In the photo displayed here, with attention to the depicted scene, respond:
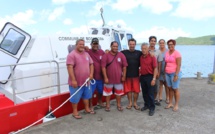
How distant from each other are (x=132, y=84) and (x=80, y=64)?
1481 millimetres

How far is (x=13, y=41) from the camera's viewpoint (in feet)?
17.8

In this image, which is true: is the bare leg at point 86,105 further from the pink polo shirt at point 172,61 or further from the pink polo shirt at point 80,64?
the pink polo shirt at point 172,61

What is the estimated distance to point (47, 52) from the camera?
567cm

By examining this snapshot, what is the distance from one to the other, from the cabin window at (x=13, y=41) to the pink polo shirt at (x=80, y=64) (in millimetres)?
2006

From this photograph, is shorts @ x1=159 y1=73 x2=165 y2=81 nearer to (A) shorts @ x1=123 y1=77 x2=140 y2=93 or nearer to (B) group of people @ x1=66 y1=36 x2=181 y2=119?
(B) group of people @ x1=66 y1=36 x2=181 y2=119

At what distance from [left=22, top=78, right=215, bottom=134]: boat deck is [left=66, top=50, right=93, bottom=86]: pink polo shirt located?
86 centimetres

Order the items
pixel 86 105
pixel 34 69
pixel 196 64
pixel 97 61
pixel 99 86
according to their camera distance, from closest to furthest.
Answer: pixel 86 105 → pixel 97 61 → pixel 99 86 → pixel 34 69 → pixel 196 64

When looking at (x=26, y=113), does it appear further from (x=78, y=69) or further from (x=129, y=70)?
(x=129, y=70)

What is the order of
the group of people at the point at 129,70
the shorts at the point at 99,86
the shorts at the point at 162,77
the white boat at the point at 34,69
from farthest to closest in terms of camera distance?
the shorts at the point at 162,77, the shorts at the point at 99,86, the group of people at the point at 129,70, the white boat at the point at 34,69

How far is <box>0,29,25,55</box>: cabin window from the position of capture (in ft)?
17.6

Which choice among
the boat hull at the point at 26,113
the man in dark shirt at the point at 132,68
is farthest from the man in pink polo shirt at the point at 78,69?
the man in dark shirt at the point at 132,68

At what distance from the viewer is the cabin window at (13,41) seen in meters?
5.37

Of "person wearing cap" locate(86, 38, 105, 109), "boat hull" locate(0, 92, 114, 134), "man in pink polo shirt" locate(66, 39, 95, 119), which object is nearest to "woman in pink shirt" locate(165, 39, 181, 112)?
"person wearing cap" locate(86, 38, 105, 109)

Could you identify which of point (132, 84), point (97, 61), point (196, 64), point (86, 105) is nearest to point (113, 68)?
point (97, 61)
